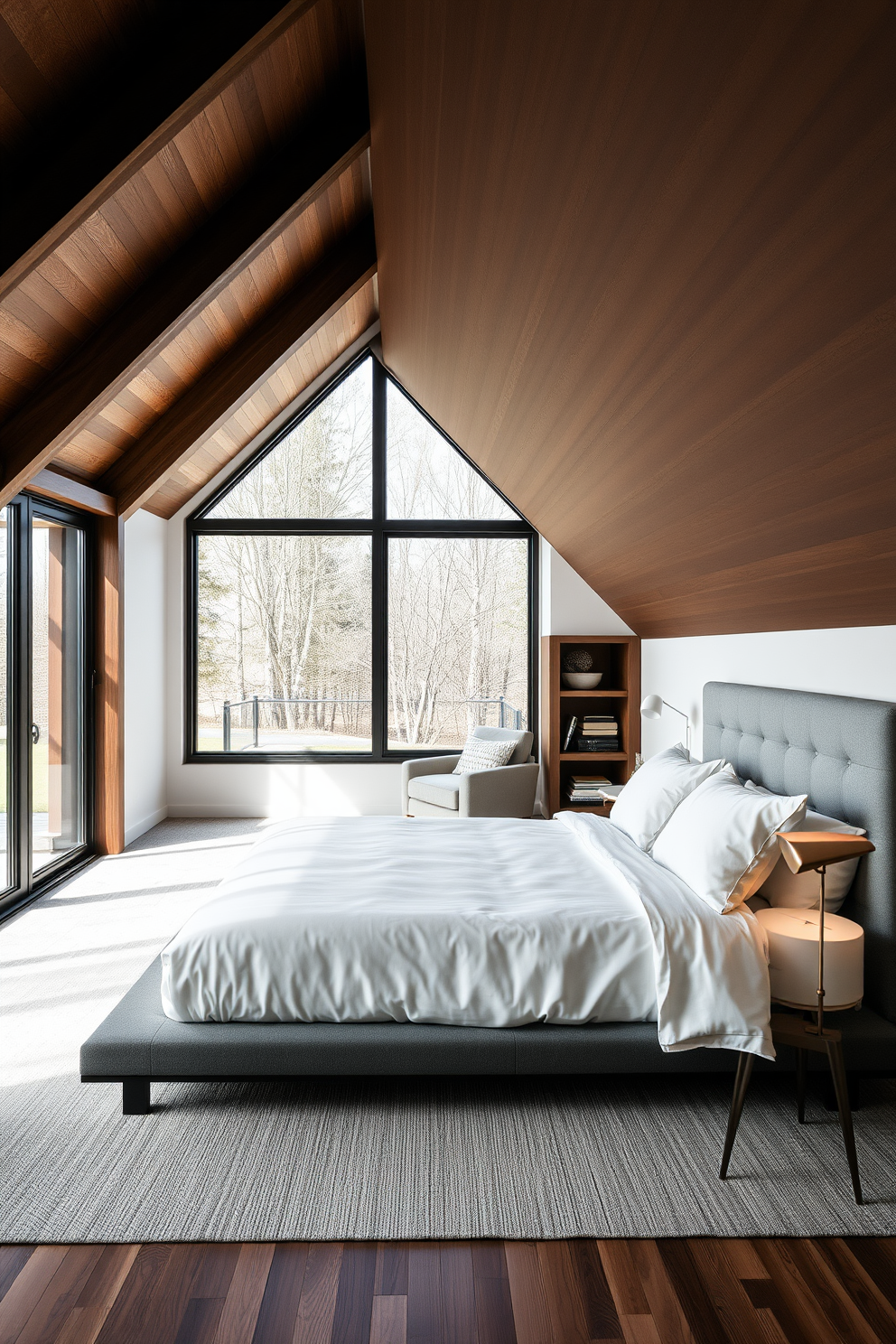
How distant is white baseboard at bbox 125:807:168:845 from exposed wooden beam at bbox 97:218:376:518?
2373mm

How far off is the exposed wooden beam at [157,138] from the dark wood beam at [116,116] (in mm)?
13

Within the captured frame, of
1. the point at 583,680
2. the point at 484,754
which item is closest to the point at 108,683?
the point at 484,754

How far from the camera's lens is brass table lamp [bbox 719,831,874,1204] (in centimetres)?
199

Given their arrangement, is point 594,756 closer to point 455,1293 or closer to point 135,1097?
point 135,1097

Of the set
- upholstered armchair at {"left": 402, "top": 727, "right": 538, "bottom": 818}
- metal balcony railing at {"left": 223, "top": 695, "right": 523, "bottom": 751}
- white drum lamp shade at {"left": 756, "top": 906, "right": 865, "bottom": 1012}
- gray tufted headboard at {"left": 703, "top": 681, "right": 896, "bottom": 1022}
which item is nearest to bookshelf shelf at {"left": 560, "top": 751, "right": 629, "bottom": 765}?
upholstered armchair at {"left": 402, "top": 727, "right": 538, "bottom": 818}

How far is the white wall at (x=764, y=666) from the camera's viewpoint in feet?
8.79

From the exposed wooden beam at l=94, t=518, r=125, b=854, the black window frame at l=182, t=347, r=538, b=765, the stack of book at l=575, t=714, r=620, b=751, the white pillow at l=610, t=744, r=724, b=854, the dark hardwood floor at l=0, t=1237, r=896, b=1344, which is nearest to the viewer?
the dark hardwood floor at l=0, t=1237, r=896, b=1344

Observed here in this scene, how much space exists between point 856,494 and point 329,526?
4616mm

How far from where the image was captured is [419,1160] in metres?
2.13

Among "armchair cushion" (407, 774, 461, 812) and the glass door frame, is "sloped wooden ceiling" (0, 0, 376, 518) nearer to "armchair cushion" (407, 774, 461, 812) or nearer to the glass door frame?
the glass door frame

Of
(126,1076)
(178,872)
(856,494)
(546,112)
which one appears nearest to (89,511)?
(178,872)

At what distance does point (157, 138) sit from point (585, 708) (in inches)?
178

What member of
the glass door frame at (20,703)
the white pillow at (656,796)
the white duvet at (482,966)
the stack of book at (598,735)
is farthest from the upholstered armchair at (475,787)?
the white duvet at (482,966)

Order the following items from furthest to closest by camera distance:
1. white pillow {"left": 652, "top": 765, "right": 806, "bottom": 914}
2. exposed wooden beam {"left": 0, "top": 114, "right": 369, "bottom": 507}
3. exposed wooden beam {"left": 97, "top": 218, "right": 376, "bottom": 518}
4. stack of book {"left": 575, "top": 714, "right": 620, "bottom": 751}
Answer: stack of book {"left": 575, "top": 714, "right": 620, "bottom": 751} < exposed wooden beam {"left": 97, "top": 218, "right": 376, "bottom": 518} < exposed wooden beam {"left": 0, "top": 114, "right": 369, "bottom": 507} < white pillow {"left": 652, "top": 765, "right": 806, "bottom": 914}
